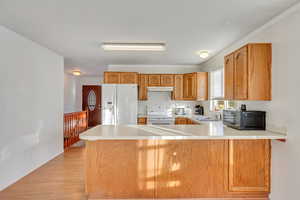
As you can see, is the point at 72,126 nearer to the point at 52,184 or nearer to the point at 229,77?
the point at 52,184

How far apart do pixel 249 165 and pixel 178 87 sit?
325 centimetres

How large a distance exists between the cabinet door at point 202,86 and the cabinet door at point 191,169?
8.61 ft

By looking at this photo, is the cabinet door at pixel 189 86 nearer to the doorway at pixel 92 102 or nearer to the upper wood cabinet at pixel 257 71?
the upper wood cabinet at pixel 257 71

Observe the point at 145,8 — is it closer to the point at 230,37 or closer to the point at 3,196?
the point at 230,37

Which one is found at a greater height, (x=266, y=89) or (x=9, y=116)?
(x=266, y=89)

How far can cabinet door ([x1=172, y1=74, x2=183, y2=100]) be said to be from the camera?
543 centimetres

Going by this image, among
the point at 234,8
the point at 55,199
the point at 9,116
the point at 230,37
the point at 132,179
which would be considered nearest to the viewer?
the point at 234,8

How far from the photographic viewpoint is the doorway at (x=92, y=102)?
8922 millimetres

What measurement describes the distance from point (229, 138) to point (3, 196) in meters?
3.12

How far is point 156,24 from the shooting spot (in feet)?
8.71

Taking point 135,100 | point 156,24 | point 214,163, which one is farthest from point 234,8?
point 135,100

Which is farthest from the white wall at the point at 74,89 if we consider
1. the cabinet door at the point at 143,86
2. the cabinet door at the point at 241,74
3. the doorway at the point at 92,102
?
the cabinet door at the point at 241,74

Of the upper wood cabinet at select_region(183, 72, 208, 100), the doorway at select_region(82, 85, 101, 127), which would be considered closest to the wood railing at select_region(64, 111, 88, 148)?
the doorway at select_region(82, 85, 101, 127)

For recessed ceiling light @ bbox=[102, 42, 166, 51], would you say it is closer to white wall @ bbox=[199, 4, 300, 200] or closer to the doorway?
white wall @ bbox=[199, 4, 300, 200]
